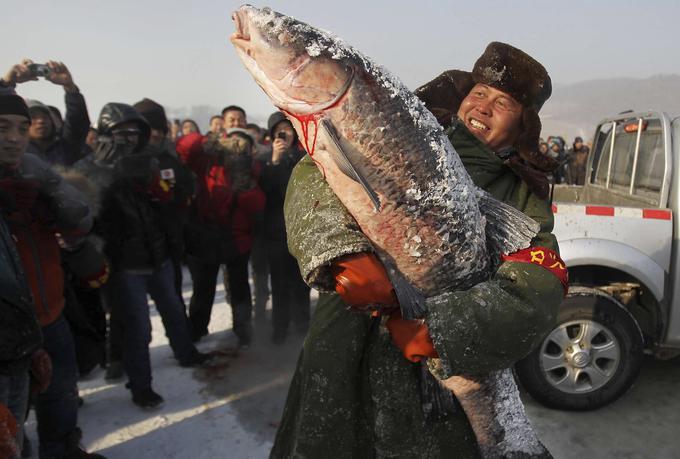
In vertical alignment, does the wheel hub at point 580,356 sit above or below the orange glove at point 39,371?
below

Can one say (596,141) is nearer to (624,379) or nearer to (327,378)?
(624,379)

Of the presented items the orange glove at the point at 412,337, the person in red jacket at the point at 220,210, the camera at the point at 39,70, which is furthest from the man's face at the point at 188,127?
the orange glove at the point at 412,337

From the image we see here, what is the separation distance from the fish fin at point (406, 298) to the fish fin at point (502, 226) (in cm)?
31

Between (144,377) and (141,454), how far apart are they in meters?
0.62

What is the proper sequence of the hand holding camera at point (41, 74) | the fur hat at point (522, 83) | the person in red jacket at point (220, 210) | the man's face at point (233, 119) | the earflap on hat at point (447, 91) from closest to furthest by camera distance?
the fur hat at point (522, 83) < the earflap on hat at point (447, 91) < the hand holding camera at point (41, 74) < the person in red jacket at point (220, 210) < the man's face at point (233, 119)

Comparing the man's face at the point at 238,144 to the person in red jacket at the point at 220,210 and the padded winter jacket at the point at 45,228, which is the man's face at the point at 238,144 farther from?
the padded winter jacket at the point at 45,228

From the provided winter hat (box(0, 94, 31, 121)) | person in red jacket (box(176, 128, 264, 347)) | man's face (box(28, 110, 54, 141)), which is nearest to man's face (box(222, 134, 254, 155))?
person in red jacket (box(176, 128, 264, 347))

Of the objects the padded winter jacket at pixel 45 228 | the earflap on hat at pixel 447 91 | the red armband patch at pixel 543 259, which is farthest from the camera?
the padded winter jacket at pixel 45 228

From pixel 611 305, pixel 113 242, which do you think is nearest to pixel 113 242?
pixel 113 242

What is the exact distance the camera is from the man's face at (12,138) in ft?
7.30

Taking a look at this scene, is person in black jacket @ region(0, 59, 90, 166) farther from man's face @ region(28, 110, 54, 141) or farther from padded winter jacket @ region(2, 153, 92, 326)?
padded winter jacket @ region(2, 153, 92, 326)

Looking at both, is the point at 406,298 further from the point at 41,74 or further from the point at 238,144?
the point at 238,144

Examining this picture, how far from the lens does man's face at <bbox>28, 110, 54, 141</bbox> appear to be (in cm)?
366

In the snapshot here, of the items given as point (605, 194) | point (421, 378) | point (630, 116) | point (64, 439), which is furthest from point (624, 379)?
point (64, 439)
